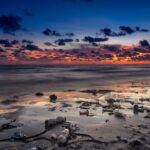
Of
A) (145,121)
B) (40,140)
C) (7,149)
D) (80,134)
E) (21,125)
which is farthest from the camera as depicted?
(145,121)

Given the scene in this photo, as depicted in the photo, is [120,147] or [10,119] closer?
[120,147]

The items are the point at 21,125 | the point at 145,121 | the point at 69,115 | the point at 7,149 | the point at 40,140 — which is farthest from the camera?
the point at 69,115

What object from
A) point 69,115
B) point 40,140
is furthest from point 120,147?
point 69,115

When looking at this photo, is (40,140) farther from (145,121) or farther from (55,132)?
(145,121)

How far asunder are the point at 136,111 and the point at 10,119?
936 centimetres

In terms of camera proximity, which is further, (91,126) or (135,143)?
(91,126)

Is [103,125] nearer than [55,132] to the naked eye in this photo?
No

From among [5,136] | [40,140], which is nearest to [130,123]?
[40,140]

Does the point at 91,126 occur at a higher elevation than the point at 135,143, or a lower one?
higher

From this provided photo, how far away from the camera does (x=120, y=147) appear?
12617mm

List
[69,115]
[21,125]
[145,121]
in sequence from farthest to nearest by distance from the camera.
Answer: [69,115]
[145,121]
[21,125]

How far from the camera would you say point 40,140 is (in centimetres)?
1360

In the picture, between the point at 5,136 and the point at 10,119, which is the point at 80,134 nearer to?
the point at 5,136

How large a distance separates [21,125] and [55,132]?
2759 millimetres
